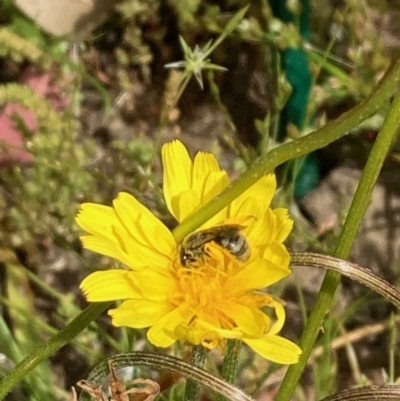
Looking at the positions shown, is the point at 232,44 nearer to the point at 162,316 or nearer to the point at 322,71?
the point at 322,71

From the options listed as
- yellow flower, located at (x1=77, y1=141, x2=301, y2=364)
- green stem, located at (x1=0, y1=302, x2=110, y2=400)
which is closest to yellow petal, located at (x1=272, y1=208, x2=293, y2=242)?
yellow flower, located at (x1=77, y1=141, x2=301, y2=364)

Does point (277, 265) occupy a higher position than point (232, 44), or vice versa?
point (232, 44)

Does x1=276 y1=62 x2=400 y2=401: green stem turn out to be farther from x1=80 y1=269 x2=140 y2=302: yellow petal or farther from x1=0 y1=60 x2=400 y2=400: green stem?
x1=80 y1=269 x2=140 y2=302: yellow petal

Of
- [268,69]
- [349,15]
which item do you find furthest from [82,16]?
[349,15]

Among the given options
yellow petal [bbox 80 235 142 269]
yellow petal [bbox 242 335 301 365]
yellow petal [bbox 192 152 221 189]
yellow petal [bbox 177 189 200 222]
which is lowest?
yellow petal [bbox 80 235 142 269]

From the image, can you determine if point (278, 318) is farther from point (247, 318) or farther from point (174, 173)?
point (174, 173)

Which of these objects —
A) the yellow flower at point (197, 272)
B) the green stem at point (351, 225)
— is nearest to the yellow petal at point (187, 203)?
the yellow flower at point (197, 272)
